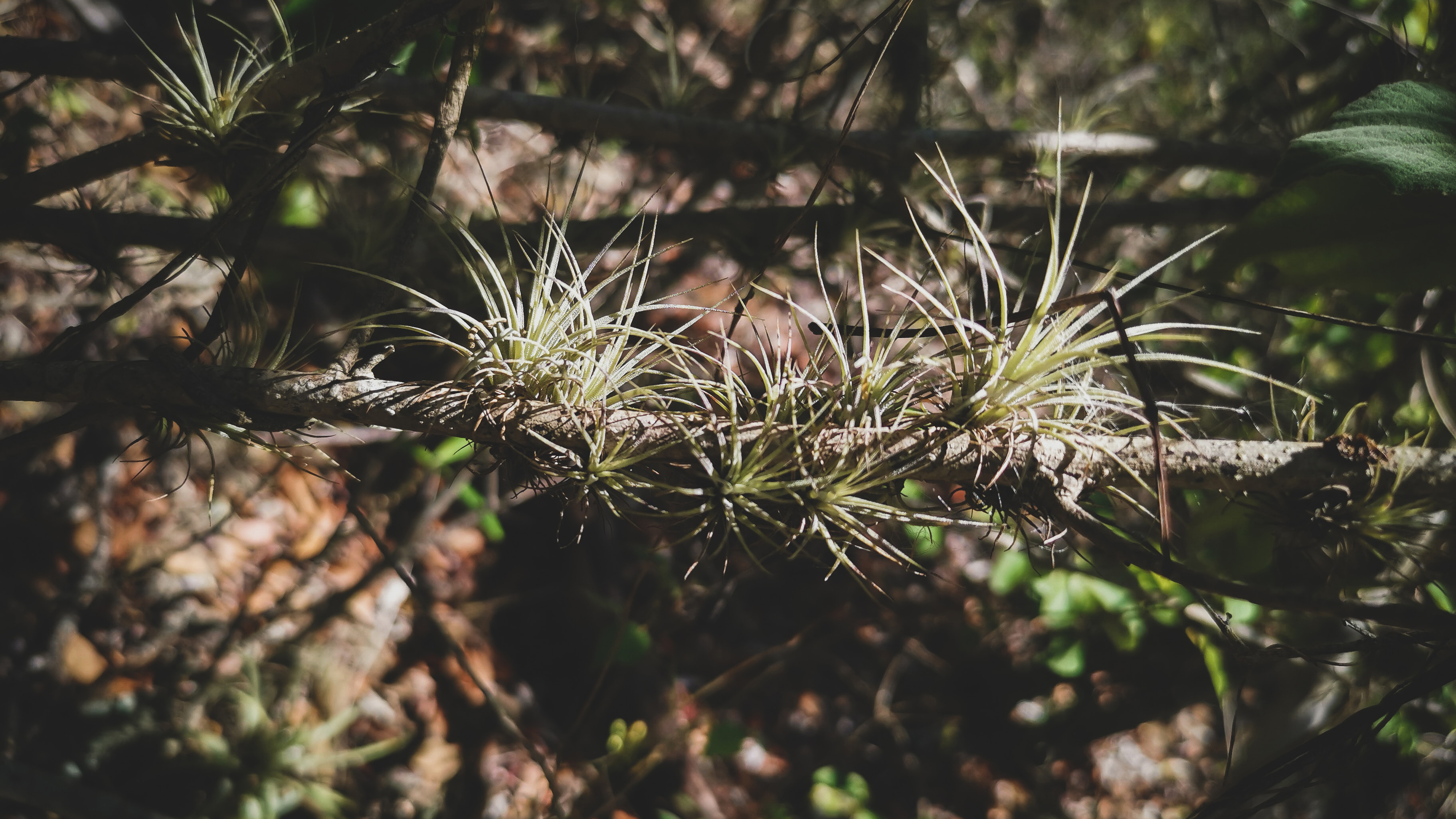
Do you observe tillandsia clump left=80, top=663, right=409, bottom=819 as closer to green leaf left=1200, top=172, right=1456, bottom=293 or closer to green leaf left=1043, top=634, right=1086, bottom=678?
green leaf left=1043, top=634, right=1086, bottom=678

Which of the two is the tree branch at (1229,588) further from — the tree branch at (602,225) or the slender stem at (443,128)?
the slender stem at (443,128)

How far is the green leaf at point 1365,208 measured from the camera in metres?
0.66

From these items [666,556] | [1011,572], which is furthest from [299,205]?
[1011,572]

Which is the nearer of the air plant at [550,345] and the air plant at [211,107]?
the air plant at [550,345]

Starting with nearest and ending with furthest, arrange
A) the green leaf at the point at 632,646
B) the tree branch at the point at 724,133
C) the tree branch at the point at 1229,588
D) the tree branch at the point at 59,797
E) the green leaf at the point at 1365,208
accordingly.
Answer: the tree branch at the point at 1229,588
the green leaf at the point at 1365,208
the tree branch at the point at 724,133
the tree branch at the point at 59,797
the green leaf at the point at 632,646

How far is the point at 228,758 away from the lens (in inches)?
53.2

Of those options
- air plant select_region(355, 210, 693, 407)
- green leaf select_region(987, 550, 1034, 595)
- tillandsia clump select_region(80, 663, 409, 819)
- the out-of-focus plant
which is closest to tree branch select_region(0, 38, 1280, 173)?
air plant select_region(355, 210, 693, 407)

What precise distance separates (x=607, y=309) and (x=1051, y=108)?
4.25ft

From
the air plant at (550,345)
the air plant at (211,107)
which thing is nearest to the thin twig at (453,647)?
the air plant at (550,345)

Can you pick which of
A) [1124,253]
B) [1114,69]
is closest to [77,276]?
[1124,253]

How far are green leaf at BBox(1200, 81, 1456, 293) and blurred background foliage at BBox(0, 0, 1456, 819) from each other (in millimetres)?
11

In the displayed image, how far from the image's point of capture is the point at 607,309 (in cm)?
139

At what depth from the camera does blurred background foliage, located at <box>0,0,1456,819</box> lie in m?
1.11

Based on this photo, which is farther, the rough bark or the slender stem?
the slender stem
